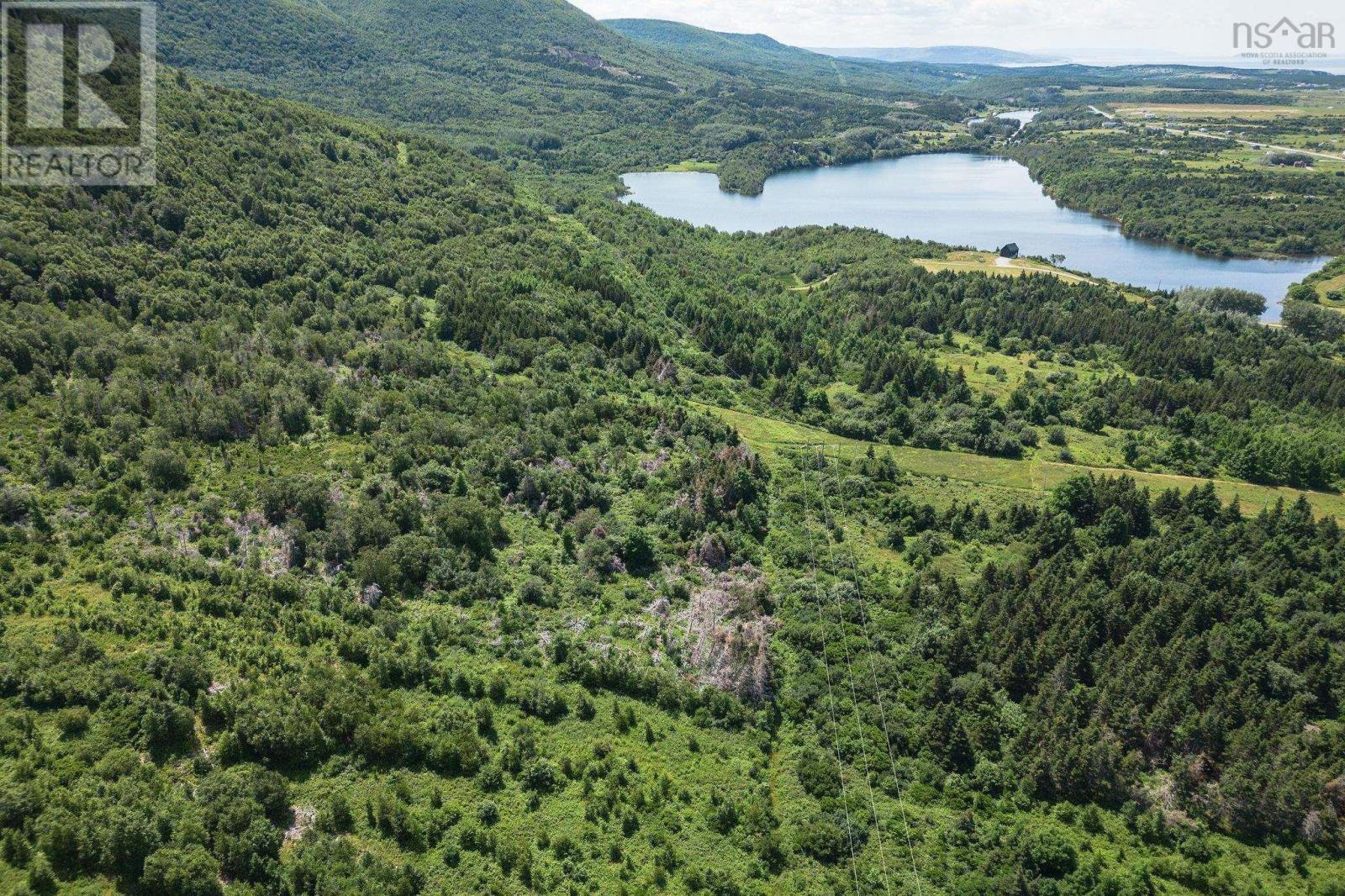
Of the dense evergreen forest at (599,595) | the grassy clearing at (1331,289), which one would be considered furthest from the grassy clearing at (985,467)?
the grassy clearing at (1331,289)

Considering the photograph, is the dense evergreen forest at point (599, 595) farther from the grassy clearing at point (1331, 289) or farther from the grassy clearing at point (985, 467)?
the grassy clearing at point (1331, 289)

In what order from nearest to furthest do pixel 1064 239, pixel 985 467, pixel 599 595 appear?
pixel 599 595 → pixel 985 467 → pixel 1064 239

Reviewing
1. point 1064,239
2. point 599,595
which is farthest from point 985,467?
point 1064,239

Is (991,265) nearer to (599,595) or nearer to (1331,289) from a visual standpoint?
(1331,289)

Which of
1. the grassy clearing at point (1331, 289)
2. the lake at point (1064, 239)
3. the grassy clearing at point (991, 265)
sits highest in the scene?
the lake at point (1064, 239)

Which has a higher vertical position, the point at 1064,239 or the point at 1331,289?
the point at 1064,239
